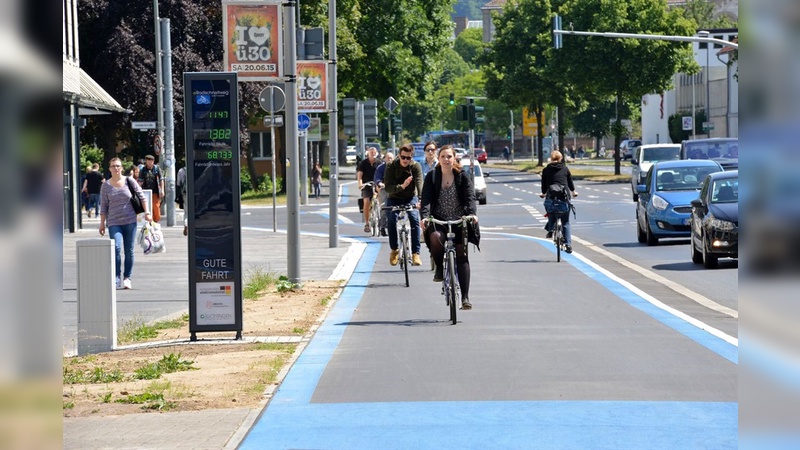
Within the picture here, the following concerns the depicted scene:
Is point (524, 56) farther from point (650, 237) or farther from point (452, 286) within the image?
point (452, 286)

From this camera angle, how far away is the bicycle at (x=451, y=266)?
1330cm

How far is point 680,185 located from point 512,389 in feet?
63.0

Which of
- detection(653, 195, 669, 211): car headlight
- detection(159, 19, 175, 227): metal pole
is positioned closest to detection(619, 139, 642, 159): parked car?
detection(159, 19, 175, 227): metal pole

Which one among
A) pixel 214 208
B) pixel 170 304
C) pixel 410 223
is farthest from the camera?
pixel 410 223

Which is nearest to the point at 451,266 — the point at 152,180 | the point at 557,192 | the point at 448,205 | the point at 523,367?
the point at 448,205

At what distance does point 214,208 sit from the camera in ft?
40.2

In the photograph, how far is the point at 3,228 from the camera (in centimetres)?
123

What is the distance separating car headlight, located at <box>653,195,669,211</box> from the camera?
1040 inches

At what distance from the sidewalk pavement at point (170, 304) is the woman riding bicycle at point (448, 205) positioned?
3.39 metres

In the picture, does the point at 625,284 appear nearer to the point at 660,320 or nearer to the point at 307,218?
the point at 660,320

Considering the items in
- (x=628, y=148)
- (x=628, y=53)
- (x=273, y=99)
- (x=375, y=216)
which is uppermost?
(x=628, y=53)

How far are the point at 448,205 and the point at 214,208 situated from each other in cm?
279

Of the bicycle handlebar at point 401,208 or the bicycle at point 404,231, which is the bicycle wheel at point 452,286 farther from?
the bicycle at point 404,231

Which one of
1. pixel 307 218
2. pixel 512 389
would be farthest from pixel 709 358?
pixel 307 218
